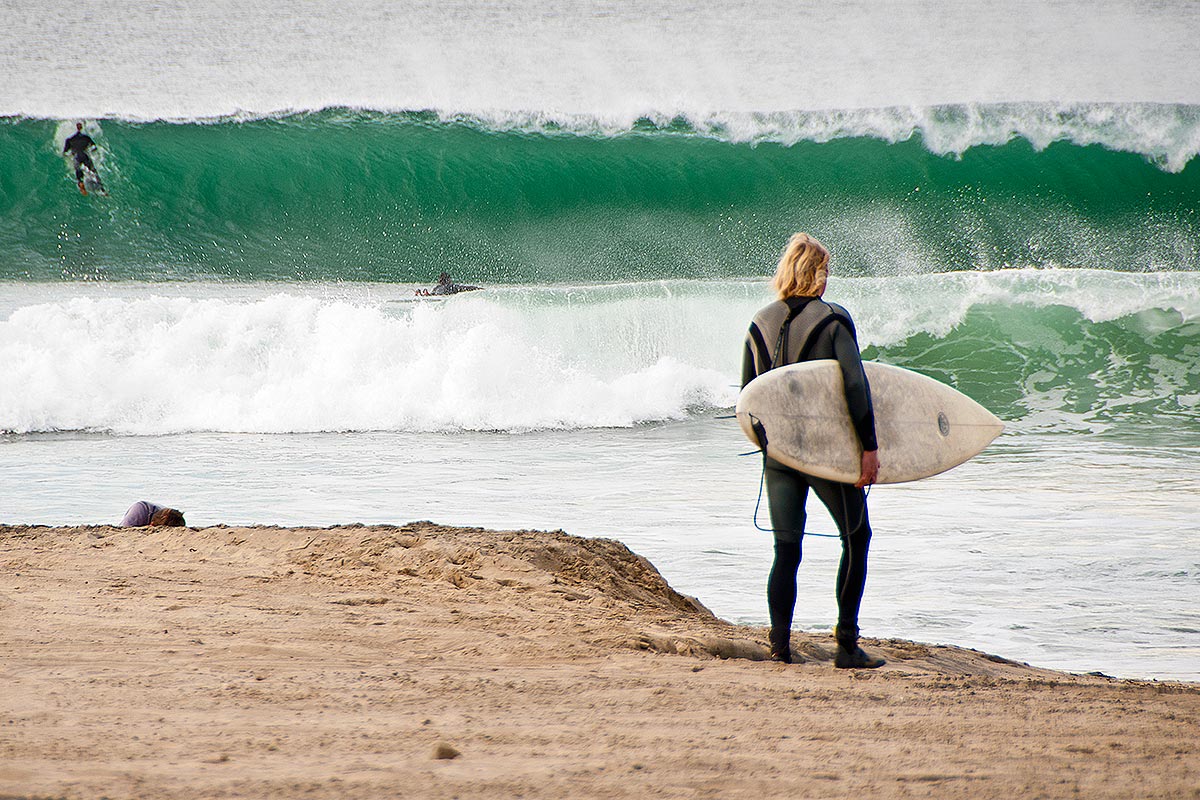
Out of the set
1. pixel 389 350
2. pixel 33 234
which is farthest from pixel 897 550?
pixel 33 234

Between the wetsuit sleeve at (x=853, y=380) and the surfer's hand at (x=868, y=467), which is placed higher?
the wetsuit sleeve at (x=853, y=380)

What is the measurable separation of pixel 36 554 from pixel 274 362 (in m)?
6.30

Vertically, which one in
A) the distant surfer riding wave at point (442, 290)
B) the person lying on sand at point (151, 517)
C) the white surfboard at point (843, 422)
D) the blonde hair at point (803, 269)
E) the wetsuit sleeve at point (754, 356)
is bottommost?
the person lying on sand at point (151, 517)

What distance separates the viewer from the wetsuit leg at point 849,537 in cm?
319

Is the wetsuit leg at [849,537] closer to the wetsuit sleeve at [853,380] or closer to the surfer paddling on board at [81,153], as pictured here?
the wetsuit sleeve at [853,380]

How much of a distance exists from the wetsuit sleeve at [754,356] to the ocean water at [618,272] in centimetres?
134

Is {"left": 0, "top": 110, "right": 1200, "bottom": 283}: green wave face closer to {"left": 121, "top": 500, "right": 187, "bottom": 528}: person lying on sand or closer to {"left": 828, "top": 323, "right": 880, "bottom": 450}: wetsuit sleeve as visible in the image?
{"left": 121, "top": 500, "right": 187, "bottom": 528}: person lying on sand

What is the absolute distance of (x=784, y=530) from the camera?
3248 millimetres

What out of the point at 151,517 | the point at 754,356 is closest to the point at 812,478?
the point at 754,356

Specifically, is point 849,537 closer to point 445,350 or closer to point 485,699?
point 485,699

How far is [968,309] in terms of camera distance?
1217cm

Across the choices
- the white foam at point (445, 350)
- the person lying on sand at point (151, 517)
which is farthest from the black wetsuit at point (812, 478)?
the white foam at point (445, 350)

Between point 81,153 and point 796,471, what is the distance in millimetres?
15426

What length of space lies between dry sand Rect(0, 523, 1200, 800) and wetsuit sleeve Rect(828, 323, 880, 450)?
721 millimetres
